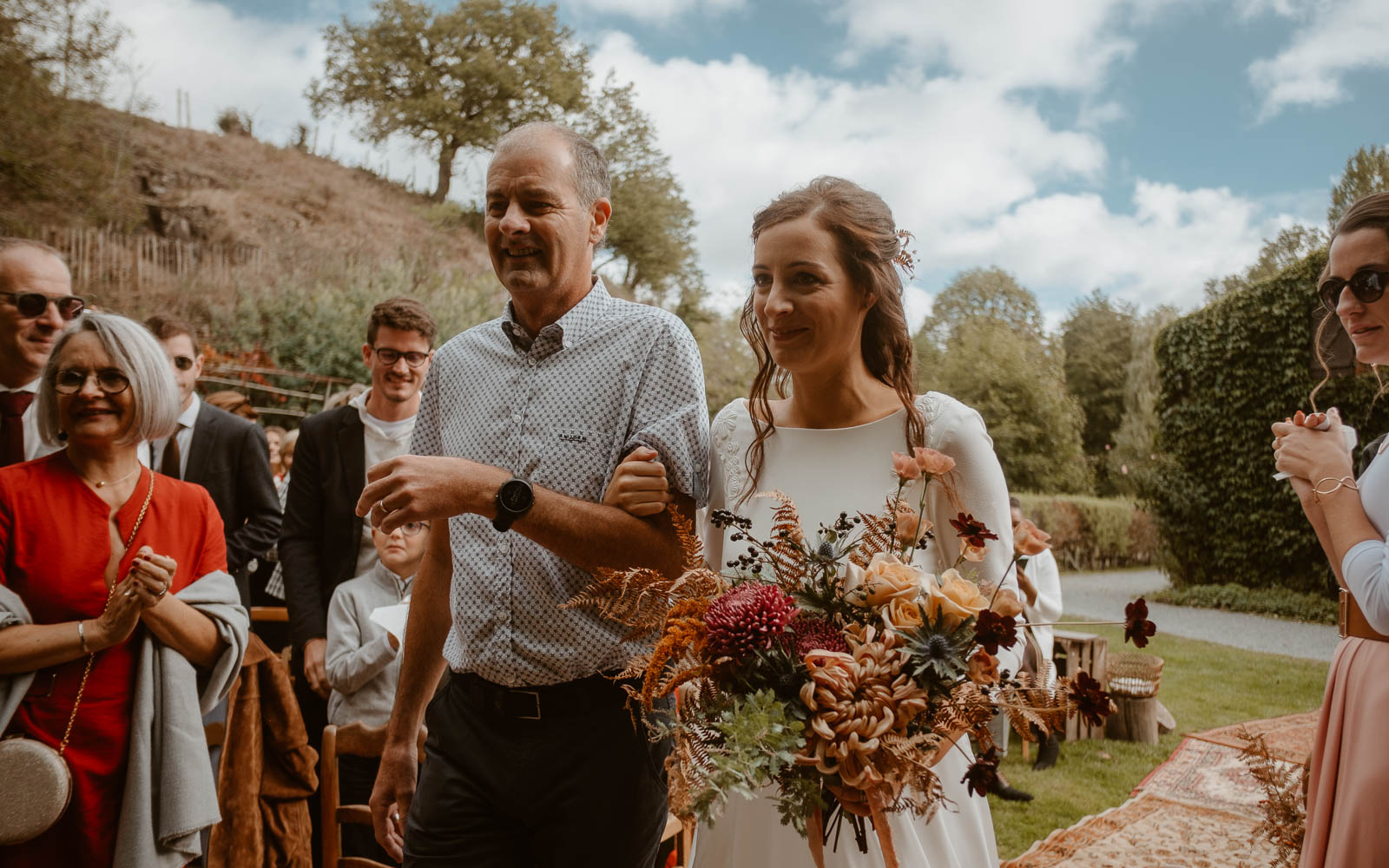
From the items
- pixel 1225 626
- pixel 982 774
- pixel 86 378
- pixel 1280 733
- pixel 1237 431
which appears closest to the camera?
pixel 982 774

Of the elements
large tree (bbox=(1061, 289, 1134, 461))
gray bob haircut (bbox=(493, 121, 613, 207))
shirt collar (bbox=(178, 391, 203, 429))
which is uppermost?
large tree (bbox=(1061, 289, 1134, 461))

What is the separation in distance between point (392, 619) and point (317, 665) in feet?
1.88

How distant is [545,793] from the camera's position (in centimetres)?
181

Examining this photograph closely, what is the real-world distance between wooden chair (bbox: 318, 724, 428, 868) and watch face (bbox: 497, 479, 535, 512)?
133 cm

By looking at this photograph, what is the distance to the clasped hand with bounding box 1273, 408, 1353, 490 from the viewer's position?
90.1 inches

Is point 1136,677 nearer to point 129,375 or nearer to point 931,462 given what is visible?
point 931,462

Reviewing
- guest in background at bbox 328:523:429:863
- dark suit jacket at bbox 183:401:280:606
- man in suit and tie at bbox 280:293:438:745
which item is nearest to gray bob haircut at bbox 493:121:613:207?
guest in background at bbox 328:523:429:863

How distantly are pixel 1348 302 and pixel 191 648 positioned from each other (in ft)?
10.5

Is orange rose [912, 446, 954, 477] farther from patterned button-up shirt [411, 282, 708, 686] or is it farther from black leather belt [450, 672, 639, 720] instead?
black leather belt [450, 672, 639, 720]

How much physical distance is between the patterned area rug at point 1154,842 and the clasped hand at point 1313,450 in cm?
333

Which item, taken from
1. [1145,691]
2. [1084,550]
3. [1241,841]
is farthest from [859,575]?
[1084,550]

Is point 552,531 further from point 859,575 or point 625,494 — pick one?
point 859,575

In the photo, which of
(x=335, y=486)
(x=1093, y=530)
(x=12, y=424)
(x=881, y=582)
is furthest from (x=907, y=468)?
(x=1093, y=530)

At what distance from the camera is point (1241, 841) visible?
17.7 feet
